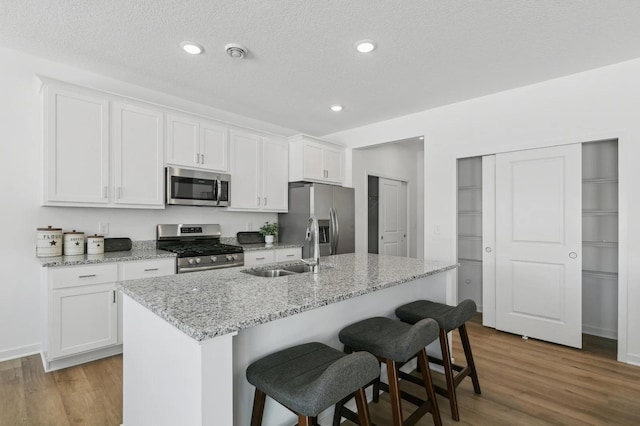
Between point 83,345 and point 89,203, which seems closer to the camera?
point 83,345

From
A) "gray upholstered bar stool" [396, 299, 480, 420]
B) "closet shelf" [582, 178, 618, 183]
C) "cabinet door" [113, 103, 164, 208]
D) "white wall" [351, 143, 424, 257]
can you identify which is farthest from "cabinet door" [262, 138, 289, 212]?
"closet shelf" [582, 178, 618, 183]

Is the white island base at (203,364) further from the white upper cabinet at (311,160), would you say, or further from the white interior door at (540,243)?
the white upper cabinet at (311,160)

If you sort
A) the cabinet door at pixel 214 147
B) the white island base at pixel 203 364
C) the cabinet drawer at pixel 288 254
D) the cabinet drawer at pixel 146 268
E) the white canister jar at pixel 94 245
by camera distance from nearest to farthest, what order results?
the white island base at pixel 203 364
the cabinet drawer at pixel 146 268
the white canister jar at pixel 94 245
the cabinet door at pixel 214 147
the cabinet drawer at pixel 288 254

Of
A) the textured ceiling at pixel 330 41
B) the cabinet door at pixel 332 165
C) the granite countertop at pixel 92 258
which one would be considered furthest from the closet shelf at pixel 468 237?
the granite countertop at pixel 92 258

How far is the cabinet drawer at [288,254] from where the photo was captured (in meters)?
4.21

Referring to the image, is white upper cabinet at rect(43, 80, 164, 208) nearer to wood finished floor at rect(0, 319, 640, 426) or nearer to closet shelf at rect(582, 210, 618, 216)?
wood finished floor at rect(0, 319, 640, 426)

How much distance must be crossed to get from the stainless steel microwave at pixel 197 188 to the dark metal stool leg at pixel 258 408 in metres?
2.58

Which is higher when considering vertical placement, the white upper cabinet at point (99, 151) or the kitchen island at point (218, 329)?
the white upper cabinet at point (99, 151)

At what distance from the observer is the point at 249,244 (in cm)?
445

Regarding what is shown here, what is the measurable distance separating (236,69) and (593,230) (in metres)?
4.12

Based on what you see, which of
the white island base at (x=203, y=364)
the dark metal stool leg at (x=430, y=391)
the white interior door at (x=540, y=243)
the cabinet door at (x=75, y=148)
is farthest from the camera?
the white interior door at (x=540, y=243)

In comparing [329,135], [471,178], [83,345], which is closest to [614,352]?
[471,178]

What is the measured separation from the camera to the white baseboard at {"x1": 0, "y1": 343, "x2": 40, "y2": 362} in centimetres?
277

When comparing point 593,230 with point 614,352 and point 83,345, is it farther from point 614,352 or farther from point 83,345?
point 83,345
